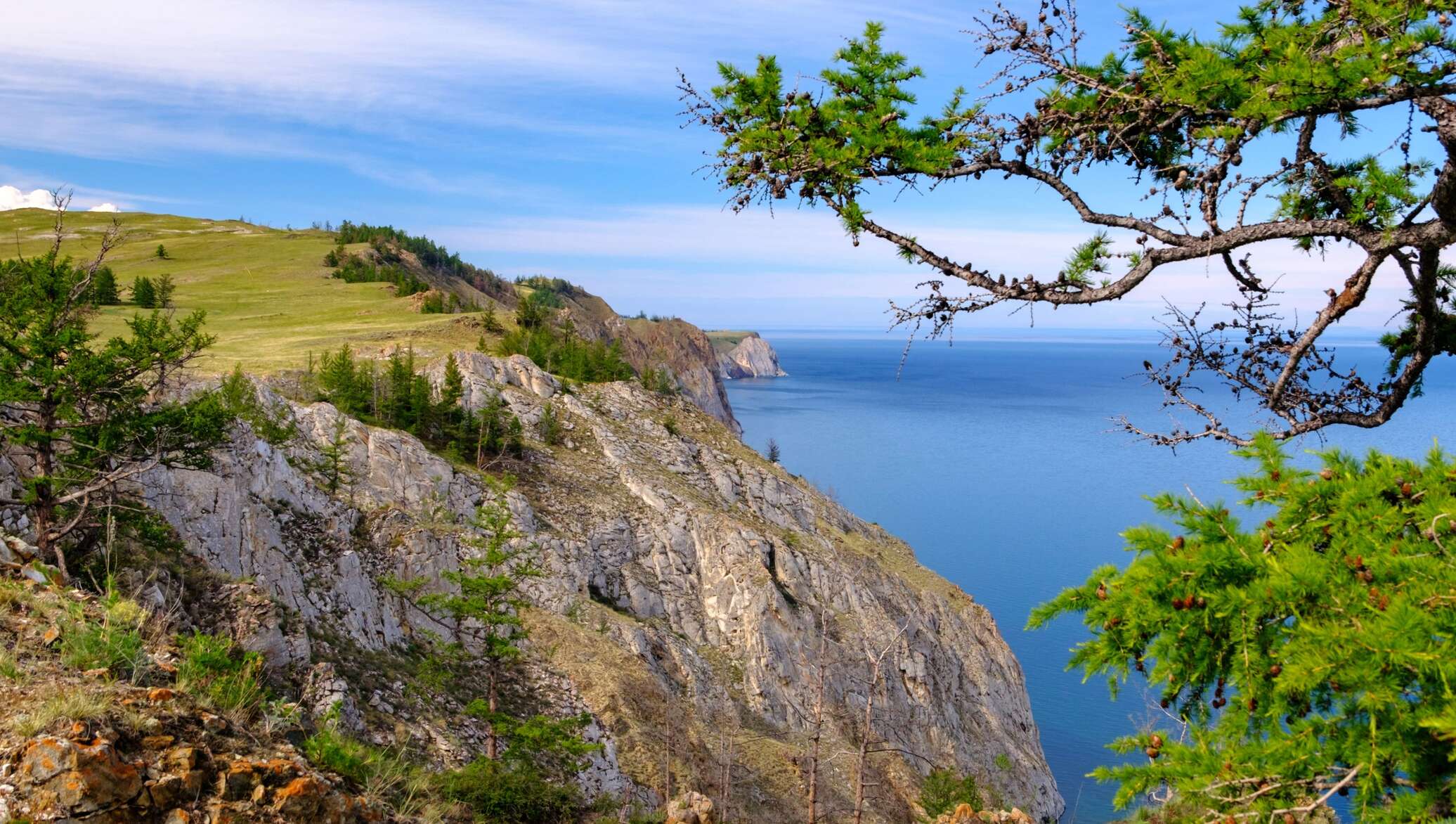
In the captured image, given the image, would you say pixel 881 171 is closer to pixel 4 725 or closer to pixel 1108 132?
pixel 1108 132

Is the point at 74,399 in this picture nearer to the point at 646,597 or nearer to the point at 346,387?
the point at 346,387

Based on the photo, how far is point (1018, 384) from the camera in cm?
19600

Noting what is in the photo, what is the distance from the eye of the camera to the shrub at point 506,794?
12.5m

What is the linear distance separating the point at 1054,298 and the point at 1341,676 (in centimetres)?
337

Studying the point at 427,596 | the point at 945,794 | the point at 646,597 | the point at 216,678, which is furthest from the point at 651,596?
the point at 216,678

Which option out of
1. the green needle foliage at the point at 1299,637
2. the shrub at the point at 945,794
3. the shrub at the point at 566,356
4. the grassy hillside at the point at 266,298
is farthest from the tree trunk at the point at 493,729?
the shrub at the point at 566,356

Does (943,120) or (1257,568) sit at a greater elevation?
(943,120)

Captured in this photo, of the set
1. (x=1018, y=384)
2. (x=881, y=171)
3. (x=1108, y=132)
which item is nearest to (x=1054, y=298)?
(x=1108, y=132)

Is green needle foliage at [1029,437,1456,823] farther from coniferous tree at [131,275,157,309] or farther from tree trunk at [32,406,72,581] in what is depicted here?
coniferous tree at [131,275,157,309]

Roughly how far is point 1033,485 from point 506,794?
81.7m

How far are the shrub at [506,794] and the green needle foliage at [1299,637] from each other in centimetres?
1009

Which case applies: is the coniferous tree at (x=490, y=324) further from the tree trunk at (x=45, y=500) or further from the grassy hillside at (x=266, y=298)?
the tree trunk at (x=45, y=500)

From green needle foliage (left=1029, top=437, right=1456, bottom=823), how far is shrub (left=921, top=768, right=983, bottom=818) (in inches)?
870

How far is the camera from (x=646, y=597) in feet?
109
